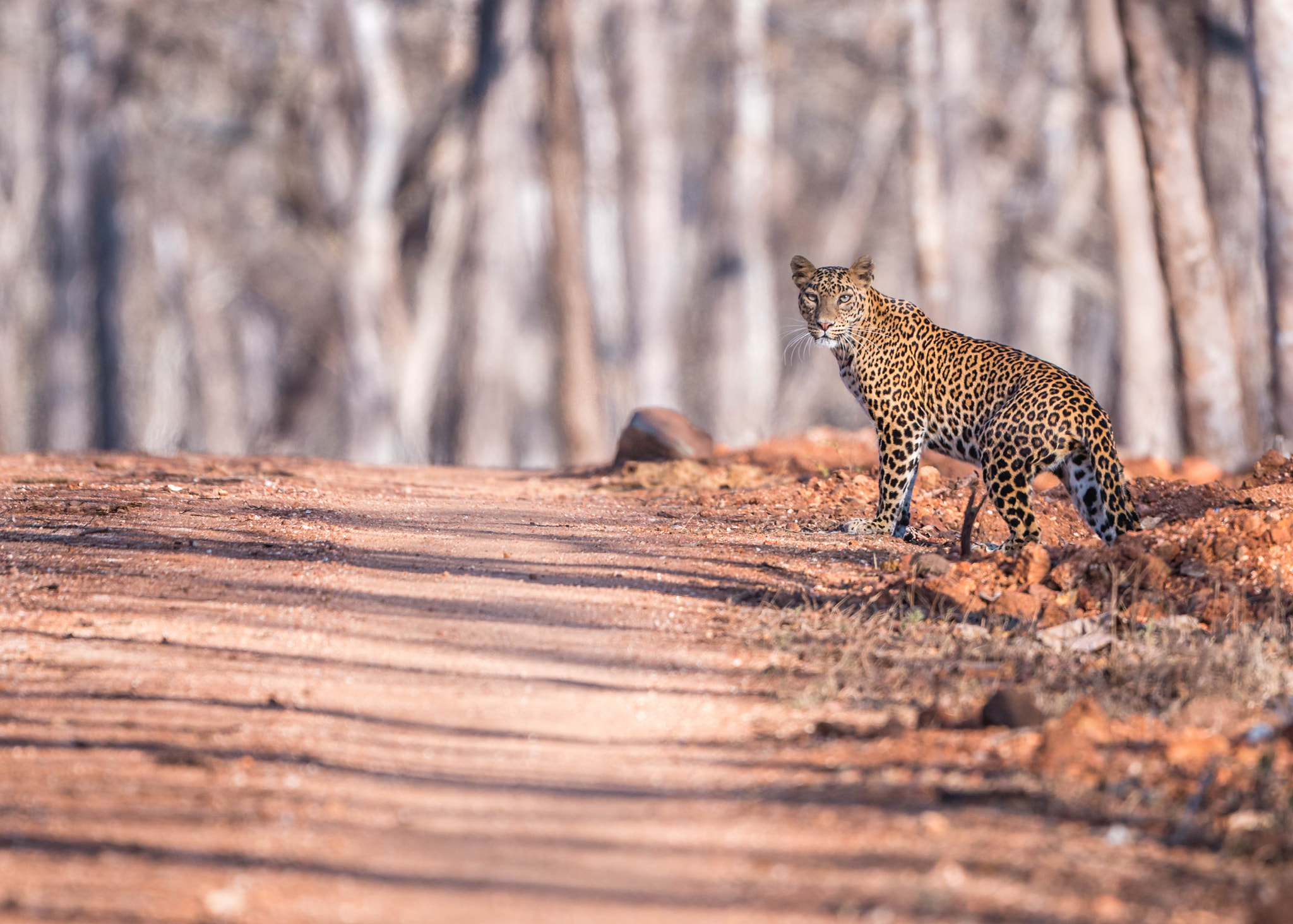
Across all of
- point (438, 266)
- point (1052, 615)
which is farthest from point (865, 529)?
point (438, 266)

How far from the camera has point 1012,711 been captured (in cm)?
581

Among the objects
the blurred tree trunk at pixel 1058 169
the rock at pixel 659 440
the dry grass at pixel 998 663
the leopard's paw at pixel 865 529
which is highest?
the blurred tree trunk at pixel 1058 169

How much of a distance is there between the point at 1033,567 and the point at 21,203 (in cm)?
3418

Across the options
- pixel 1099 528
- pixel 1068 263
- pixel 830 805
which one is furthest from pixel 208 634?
pixel 1068 263

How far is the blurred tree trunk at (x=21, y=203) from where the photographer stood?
1300 inches

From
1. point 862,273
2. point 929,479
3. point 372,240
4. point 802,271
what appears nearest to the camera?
point 862,273

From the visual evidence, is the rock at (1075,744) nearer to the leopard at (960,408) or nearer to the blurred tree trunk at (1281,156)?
the leopard at (960,408)

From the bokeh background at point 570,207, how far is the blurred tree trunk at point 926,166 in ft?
0.26

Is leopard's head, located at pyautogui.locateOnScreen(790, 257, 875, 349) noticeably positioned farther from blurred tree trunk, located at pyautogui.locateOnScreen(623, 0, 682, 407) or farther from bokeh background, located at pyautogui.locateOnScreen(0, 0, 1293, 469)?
blurred tree trunk, located at pyautogui.locateOnScreen(623, 0, 682, 407)

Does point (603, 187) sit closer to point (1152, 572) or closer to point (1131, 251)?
point (1131, 251)

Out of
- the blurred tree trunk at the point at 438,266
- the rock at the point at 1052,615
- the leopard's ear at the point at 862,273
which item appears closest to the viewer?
the rock at the point at 1052,615

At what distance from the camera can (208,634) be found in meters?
7.10

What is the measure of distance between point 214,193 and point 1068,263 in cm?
2501

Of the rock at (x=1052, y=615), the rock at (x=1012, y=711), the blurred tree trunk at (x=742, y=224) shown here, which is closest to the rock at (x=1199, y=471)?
the rock at (x=1052, y=615)
